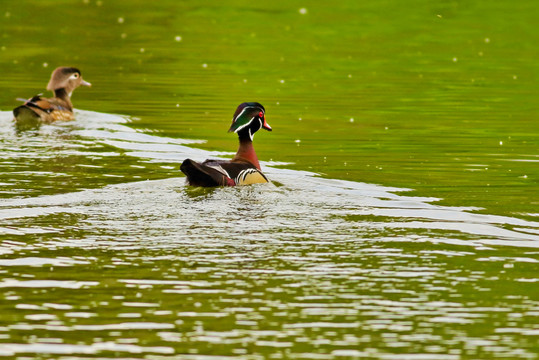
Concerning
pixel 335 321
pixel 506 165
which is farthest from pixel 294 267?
pixel 506 165

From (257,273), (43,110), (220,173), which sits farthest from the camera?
(43,110)

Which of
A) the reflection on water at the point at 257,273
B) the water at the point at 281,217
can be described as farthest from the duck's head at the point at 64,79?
the reflection on water at the point at 257,273

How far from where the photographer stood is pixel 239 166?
1278 cm

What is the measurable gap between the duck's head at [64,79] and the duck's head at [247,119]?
23.3ft

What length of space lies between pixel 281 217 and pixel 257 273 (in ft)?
7.23

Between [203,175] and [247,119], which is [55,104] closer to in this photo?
[247,119]

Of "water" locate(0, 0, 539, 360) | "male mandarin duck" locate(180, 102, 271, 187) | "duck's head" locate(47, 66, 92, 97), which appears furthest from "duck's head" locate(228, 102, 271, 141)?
"duck's head" locate(47, 66, 92, 97)

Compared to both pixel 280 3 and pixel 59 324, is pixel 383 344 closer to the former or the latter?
pixel 59 324

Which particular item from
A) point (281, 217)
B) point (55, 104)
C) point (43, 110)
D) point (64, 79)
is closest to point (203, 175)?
point (281, 217)

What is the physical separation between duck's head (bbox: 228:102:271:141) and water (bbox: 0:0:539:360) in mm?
702

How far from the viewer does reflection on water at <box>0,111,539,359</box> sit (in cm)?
705

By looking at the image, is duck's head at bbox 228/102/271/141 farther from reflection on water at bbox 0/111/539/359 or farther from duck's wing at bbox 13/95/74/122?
duck's wing at bbox 13/95/74/122

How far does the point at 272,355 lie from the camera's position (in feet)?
22.2

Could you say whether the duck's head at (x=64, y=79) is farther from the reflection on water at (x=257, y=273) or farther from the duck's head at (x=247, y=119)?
the duck's head at (x=247, y=119)
